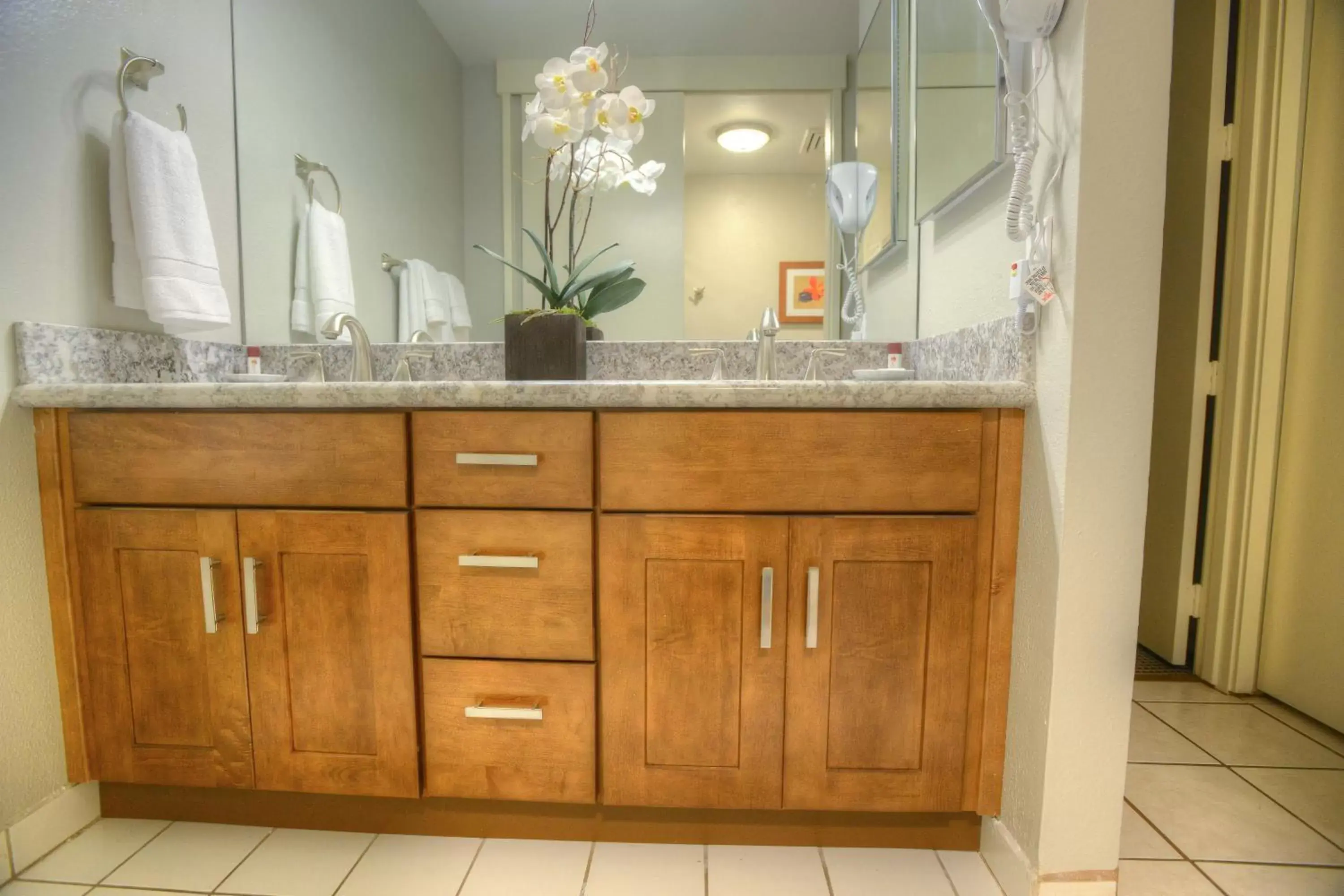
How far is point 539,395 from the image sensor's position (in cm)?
91

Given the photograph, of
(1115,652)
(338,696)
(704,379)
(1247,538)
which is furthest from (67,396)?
(1247,538)

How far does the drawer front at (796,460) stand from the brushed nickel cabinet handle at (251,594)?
0.60 meters

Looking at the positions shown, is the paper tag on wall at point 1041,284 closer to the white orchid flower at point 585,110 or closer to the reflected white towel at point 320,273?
the white orchid flower at point 585,110

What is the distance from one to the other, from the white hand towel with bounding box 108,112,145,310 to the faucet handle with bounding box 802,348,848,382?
1.38m

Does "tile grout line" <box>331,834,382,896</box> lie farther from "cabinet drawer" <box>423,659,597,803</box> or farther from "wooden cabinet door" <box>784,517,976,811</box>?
"wooden cabinet door" <box>784,517,976,811</box>

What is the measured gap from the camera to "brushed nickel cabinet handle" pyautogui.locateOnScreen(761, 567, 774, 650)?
915mm

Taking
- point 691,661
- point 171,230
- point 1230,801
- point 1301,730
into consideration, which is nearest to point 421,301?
point 171,230

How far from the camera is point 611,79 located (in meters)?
1.40

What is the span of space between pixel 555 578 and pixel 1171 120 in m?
2.14

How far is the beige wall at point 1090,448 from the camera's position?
30.2 inches

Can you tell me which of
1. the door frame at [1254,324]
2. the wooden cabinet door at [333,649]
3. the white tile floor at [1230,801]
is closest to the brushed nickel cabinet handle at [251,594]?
the wooden cabinet door at [333,649]

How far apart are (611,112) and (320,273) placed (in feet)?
2.73

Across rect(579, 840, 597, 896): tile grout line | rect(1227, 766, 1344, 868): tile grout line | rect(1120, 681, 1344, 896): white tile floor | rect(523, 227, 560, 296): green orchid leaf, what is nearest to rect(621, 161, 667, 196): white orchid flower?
rect(523, 227, 560, 296): green orchid leaf

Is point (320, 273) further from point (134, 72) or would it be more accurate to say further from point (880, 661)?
point (880, 661)
